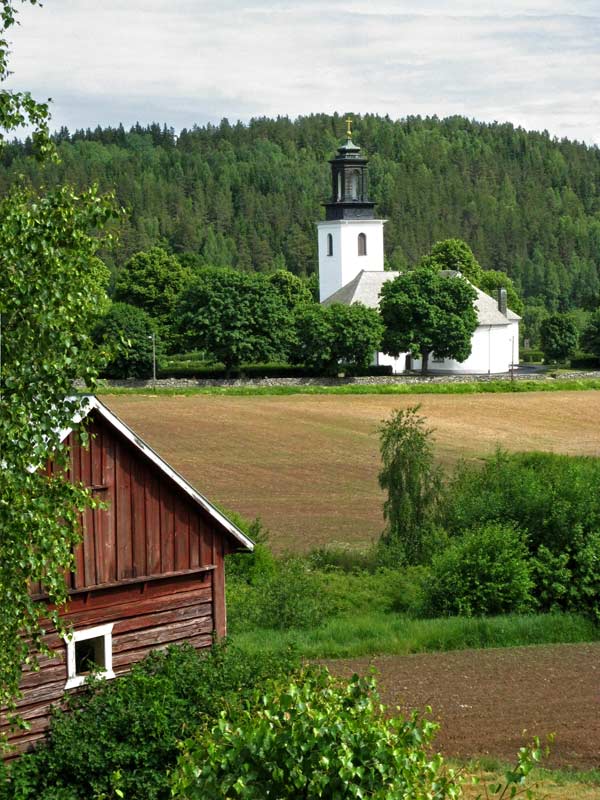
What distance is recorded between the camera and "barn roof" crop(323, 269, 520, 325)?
94.6 meters

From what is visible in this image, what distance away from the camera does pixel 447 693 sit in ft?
65.5

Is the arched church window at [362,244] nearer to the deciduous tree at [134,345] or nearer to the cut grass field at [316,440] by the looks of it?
the deciduous tree at [134,345]

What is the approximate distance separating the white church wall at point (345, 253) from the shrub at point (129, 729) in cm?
9192

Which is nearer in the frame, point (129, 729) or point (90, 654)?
point (129, 729)

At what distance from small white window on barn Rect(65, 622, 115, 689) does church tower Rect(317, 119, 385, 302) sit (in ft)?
299

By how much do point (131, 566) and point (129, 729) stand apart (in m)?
2.59

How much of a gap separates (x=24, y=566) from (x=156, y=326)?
82084 mm

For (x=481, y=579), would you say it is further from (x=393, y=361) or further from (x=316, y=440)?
(x=393, y=361)

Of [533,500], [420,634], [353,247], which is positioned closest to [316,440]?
[533,500]

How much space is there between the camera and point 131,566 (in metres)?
17.1

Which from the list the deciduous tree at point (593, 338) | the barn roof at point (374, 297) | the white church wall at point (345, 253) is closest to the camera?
the deciduous tree at point (593, 338)

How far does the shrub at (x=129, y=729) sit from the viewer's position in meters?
14.8

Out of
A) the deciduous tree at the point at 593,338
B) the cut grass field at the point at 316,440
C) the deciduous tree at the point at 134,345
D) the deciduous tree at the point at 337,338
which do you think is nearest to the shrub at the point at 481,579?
the cut grass field at the point at 316,440

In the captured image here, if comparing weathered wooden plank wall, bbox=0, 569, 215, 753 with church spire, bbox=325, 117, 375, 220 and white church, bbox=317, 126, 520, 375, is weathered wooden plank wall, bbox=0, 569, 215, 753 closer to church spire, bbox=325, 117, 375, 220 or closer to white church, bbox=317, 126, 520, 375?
white church, bbox=317, 126, 520, 375
